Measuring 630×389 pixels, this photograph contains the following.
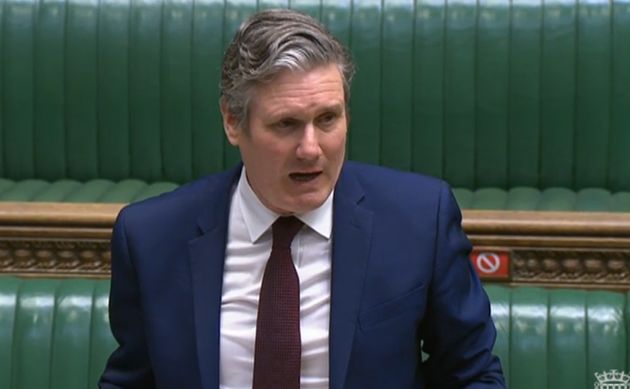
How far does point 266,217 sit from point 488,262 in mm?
1315

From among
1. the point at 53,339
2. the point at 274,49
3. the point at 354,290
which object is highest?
the point at 274,49

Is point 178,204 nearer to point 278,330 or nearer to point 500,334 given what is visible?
point 278,330

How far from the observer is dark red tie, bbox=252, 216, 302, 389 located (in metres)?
1.66

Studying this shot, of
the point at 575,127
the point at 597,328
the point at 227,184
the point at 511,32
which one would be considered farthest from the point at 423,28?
the point at 227,184

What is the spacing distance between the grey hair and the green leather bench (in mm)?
1247

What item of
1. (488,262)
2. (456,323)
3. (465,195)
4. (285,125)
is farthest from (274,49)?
(465,195)

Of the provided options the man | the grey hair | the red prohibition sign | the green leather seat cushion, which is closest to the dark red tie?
the man

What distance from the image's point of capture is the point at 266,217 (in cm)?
170

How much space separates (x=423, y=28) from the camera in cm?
360

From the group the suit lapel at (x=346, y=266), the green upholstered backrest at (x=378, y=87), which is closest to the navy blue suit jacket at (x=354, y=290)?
the suit lapel at (x=346, y=266)

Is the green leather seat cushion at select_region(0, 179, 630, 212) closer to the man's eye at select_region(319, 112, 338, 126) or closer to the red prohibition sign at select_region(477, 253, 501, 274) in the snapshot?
the red prohibition sign at select_region(477, 253, 501, 274)

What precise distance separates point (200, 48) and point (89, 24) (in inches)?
11.3

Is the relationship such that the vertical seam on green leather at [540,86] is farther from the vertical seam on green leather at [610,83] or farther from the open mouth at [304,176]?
the open mouth at [304,176]

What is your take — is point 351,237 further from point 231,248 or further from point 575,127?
point 575,127
